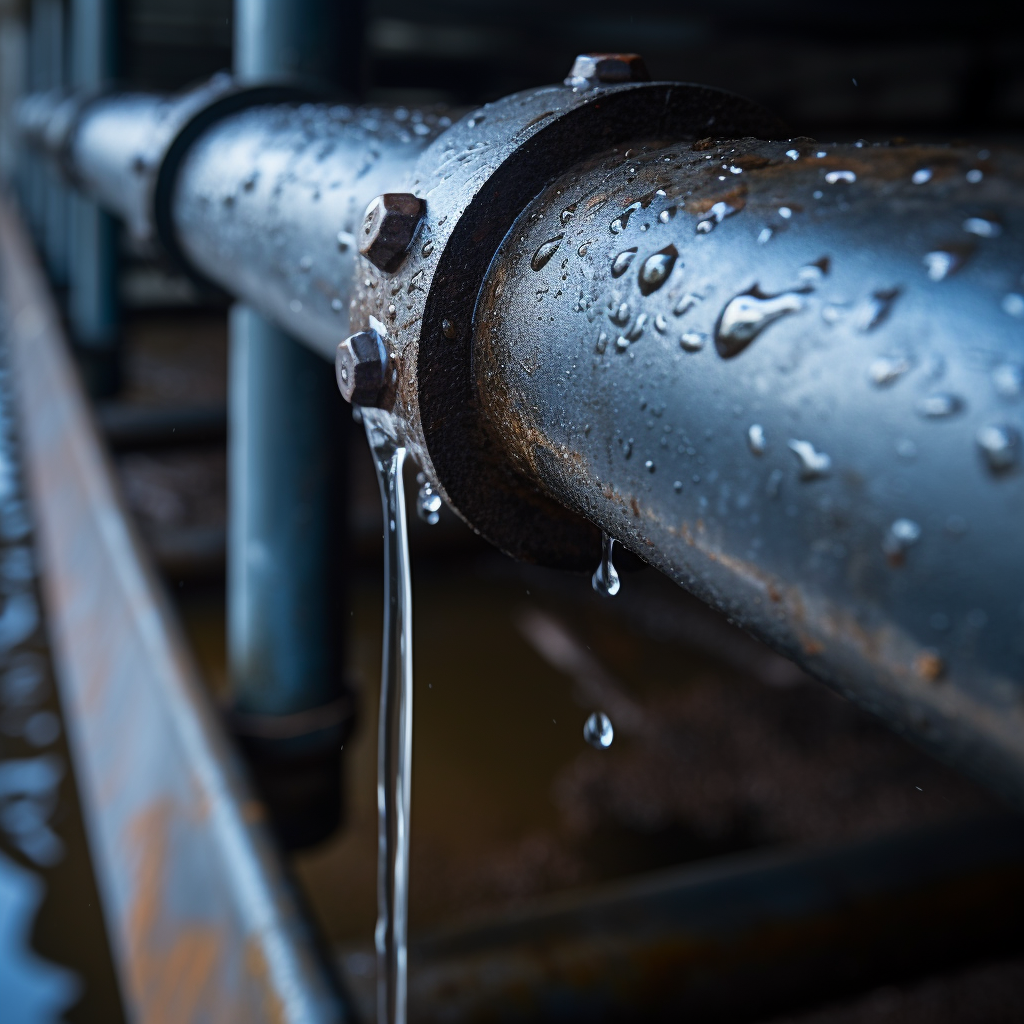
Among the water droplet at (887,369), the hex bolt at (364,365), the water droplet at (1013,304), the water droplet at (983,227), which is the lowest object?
the hex bolt at (364,365)

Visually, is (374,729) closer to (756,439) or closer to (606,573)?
(606,573)

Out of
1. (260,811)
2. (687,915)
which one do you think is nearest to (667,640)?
(687,915)

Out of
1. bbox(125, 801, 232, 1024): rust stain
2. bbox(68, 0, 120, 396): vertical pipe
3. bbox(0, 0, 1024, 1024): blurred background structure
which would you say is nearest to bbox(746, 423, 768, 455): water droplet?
bbox(0, 0, 1024, 1024): blurred background structure

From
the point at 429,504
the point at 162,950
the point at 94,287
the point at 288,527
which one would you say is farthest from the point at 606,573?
the point at 94,287

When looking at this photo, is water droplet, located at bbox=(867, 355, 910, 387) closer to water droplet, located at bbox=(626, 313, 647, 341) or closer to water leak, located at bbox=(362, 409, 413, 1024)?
water droplet, located at bbox=(626, 313, 647, 341)

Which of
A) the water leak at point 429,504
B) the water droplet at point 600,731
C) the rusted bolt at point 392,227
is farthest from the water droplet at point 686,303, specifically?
the water droplet at point 600,731

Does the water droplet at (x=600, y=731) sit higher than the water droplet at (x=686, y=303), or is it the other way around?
the water droplet at (x=686, y=303)

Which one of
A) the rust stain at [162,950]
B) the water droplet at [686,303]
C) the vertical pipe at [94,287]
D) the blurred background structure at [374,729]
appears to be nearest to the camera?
the water droplet at [686,303]

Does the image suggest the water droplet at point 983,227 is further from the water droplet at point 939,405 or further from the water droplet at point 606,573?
the water droplet at point 606,573

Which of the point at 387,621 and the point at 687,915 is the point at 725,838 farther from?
the point at 387,621

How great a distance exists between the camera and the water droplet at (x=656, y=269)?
1.29 feet

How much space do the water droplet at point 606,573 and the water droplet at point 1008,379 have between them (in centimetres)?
35

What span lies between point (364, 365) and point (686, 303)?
238mm

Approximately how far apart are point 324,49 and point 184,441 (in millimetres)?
1844
